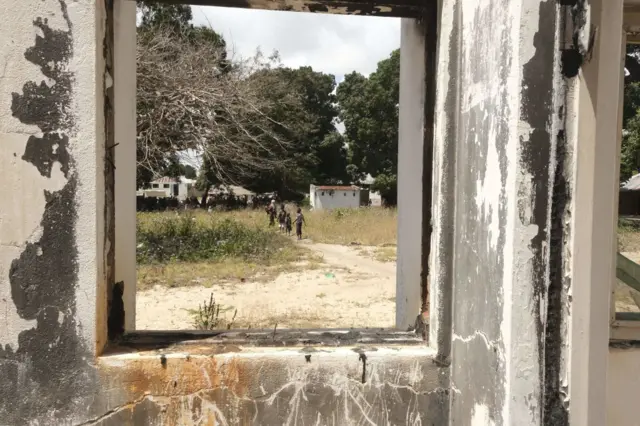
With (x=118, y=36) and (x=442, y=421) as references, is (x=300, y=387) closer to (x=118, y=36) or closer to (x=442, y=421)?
(x=442, y=421)

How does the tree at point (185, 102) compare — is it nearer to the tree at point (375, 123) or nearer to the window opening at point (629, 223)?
the window opening at point (629, 223)

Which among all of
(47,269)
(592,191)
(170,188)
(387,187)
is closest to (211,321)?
(47,269)

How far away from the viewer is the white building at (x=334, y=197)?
29969 mm

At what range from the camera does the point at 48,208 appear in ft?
6.21

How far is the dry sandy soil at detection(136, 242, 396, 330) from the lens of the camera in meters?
6.08

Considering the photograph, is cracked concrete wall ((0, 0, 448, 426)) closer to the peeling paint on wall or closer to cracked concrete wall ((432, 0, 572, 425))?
the peeling paint on wall

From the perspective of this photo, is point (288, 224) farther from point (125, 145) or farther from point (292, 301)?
point (125, 145)

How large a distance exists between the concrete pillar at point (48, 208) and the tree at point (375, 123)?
3070 centimetres

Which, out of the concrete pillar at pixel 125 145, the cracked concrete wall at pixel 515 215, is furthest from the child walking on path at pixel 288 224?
the cracked concrete wall at pixel 515 215

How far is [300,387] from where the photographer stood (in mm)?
2047

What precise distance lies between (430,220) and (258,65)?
12.0 metres

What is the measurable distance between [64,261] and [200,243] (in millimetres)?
9370

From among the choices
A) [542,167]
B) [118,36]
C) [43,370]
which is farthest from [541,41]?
[43,370]

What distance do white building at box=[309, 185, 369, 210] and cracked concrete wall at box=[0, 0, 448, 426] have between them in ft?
90.4
